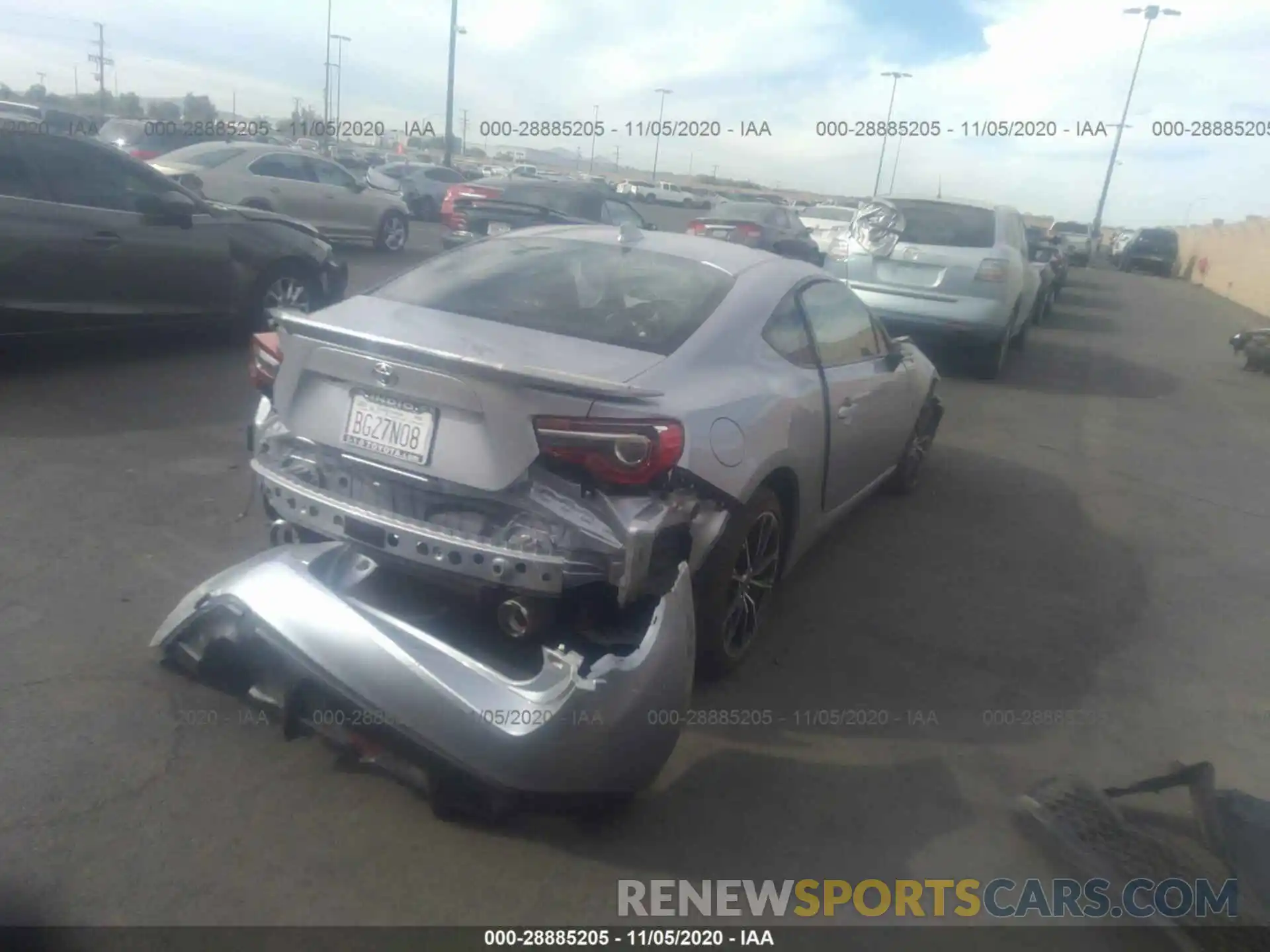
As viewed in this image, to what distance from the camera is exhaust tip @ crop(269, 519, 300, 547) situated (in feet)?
11.8

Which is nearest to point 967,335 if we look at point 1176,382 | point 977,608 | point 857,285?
point 857,285

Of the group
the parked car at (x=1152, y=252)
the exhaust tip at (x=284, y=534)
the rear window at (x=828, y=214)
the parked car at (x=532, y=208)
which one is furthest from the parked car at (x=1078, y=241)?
the exhaust tip at (x=284, y=534)

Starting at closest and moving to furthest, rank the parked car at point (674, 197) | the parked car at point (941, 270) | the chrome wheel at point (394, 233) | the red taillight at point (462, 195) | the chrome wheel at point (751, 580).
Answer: the chrome wheel at point (751, 580) → the parked car at point (941, 270) → the red taillight at point (462, 195) → the chrome wheel at point (394, 233) → the parked car at point (674, 197)

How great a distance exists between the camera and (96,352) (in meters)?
7.91

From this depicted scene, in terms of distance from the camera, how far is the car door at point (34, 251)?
6.66 m

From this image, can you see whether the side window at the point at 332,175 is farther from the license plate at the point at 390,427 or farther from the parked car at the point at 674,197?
the parked car at the point at 674,197

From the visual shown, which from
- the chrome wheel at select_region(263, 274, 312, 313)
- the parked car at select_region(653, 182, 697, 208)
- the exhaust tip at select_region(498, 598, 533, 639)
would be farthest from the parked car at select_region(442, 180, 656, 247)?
the parked car at select_region(653, 182, 697, 208)

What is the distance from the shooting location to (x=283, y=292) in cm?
870

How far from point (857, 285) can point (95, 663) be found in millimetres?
8495

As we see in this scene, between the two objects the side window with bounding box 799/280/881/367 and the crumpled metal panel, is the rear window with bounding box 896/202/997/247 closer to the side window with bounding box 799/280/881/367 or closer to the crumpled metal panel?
the crumpled metal panel

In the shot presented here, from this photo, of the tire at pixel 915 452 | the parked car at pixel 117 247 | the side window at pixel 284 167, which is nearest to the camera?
the tire at pixel 915 452

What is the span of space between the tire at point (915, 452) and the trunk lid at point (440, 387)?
3.11 metres

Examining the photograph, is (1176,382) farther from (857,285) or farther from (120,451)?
(120,451)

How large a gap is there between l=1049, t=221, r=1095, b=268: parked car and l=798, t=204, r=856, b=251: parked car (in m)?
6.60
